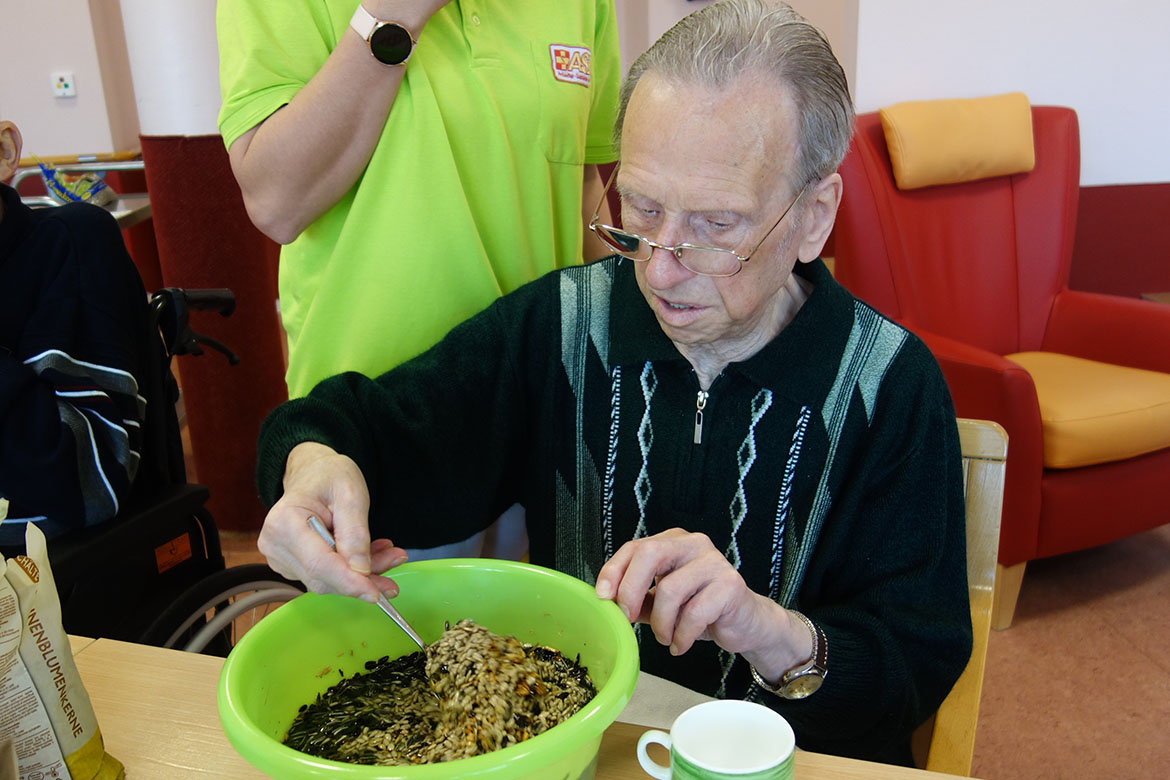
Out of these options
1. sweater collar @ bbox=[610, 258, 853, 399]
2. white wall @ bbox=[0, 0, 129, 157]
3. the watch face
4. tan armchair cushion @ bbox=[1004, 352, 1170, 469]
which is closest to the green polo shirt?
sweater collar @ bbox=[610, 258, 853, 399]

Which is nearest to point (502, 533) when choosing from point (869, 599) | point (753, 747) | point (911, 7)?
point (869, 599)

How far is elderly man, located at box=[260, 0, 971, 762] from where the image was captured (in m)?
1.02

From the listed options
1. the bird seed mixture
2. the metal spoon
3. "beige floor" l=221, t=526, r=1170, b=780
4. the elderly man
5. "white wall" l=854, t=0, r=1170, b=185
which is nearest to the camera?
the bird seed mixture

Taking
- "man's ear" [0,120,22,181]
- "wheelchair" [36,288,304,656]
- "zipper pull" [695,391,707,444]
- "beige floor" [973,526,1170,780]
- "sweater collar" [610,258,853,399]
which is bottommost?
"beige floor" [973,526,1170,780]

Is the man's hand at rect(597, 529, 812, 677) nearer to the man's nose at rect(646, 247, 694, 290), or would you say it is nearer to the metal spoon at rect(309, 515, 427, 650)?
the metal spoon at rect(309, 515, 427, 650)

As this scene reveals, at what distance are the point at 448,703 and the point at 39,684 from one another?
1.04 feet

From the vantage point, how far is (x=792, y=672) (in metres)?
1.03

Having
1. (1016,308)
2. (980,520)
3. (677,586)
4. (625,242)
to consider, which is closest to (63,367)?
(625,242)

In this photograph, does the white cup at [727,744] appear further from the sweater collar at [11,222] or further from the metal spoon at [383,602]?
the sweater collar at [11,222]

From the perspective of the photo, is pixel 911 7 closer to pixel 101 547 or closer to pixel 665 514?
pixel 665 514

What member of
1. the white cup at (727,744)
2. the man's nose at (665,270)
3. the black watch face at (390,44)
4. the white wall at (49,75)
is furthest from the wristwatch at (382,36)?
the white wall at (49,75)

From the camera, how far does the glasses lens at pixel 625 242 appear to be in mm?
1101

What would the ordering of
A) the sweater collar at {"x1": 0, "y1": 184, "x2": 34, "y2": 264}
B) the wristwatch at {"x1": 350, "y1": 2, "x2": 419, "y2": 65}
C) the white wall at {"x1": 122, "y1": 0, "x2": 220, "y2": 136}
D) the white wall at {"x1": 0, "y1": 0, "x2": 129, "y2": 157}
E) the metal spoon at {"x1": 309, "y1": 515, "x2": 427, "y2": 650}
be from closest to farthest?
1. the metal spoon at {"x1": 309, "y1": 515, "x2": 427, "y2": 650}
2. the wristwatch at {"x1": 350, "y1": 2, "x2": 419, "y2": 65}
3. the sweater collar at {"x1": 0, "y1": 184, "x2": 34, "y2": 264}
4. the white wall at {"x1": 122, "y1": 0, "x2": 220, "y2": 136}
5. the white wall at {"x1": 0, "y1": 0, "x2": 129, "y2": 157}

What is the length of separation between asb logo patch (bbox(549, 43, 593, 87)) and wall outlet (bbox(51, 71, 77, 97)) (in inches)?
200
